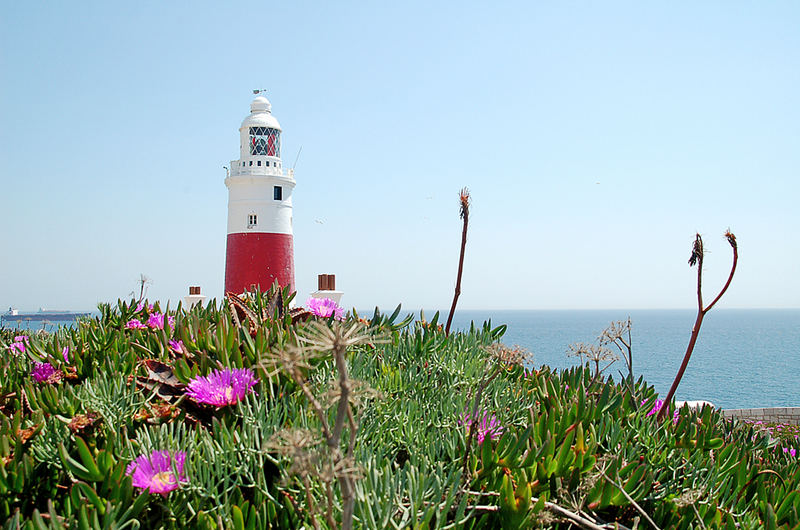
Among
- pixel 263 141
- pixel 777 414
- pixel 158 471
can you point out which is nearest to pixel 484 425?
pixel 158 471

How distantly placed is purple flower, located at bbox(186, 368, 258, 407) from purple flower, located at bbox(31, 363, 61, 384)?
62 centimetres

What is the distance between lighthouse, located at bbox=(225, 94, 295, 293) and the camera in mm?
20703

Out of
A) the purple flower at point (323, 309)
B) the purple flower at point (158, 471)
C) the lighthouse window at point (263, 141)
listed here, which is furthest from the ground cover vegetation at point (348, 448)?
the lighthouse window at point (263, 141)

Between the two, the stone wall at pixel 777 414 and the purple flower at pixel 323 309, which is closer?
the purple flower at pixel 323 309

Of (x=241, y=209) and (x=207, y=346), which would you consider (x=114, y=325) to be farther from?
(x=241, y=209)

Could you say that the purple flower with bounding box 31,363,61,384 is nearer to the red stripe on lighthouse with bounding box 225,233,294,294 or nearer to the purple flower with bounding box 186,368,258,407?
the purple flower with bounding box 186,368,258,407

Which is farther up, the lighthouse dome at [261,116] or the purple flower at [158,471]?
the lighthouse dome at [261,116]

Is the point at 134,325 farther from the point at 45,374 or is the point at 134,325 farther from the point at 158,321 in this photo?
the point at 45,374

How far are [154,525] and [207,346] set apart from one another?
71 cm

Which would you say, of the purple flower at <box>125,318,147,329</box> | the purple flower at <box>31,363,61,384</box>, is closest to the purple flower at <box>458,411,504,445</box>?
the purple flower at <box>31,363,61,384</box>

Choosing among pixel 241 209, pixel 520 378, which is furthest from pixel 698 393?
pixel 520 378

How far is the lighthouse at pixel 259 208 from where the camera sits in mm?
20703

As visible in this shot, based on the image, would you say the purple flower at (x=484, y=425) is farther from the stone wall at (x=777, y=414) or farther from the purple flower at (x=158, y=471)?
the stone wall at (x=777, y=414)

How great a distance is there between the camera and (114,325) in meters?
2.68
